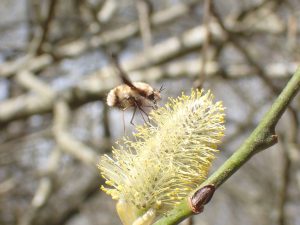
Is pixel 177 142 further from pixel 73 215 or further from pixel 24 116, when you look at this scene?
pixel 73 215

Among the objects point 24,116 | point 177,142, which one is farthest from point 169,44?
point 177,142

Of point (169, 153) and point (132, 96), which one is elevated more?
point (132, 96)

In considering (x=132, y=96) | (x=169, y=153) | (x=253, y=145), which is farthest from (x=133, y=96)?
(x=253, y=145)

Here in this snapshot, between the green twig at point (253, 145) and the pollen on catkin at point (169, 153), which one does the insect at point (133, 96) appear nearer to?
the pollen on catkin at point (169, 153)

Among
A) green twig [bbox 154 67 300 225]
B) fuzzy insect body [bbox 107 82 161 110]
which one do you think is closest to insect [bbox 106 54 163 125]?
fuzzy insect body [bbox 107 82 161 110]

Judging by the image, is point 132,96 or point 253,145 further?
point 132,96

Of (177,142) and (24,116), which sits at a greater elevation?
(24,116)

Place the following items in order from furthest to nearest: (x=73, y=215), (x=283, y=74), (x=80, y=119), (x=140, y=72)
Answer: (x=80, y=119)
(x=73, y=215)
(x=140, y=72)
(x=283, y=74)

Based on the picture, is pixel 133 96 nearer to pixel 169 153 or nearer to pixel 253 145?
pixel 169 153

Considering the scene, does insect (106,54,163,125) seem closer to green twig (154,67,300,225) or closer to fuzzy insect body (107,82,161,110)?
fuzzy insect body (107,82,161,110)
